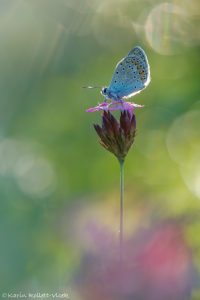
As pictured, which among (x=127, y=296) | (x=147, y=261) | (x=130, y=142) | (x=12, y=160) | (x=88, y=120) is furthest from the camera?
(x=88, y=120)

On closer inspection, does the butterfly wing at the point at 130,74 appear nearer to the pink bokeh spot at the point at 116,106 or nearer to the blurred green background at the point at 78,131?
the pink bokeh spot at the point at 116,106

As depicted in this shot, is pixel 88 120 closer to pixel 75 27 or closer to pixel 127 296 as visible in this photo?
pixel 75 27

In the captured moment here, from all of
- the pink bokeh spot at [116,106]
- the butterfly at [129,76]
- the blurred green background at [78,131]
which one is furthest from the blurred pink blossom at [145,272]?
the butterfly at [129,76]

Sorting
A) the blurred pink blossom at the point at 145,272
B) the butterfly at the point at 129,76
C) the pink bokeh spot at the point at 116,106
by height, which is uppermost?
the butterfly at the point at 129,76

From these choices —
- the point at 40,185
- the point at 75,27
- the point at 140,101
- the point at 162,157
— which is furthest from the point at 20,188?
the point at 75,27

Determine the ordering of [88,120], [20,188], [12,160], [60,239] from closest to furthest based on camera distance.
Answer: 1. [60,239]
2. [20,188]
3. [12,160]
4. [88,120]

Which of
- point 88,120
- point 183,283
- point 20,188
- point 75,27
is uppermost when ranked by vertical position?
point 75,27

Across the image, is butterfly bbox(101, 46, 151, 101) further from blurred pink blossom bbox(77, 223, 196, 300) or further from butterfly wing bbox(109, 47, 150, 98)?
blurred pink blossom bbox(77, 223, 196, 300)
